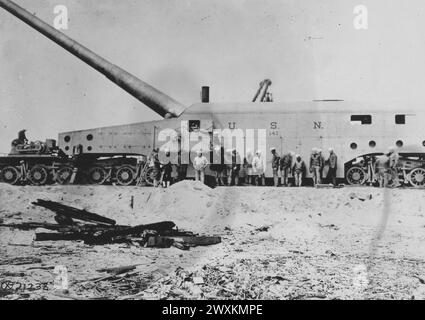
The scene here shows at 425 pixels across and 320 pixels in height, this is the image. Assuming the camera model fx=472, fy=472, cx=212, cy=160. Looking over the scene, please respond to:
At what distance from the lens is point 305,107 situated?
12.9 m

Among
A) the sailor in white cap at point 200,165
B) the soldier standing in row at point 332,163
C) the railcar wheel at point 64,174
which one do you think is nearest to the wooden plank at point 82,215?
the sailor in white cap at point 200,165

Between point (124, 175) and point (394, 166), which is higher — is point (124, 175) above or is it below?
below

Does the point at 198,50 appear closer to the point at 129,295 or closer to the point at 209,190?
the point at 209,190

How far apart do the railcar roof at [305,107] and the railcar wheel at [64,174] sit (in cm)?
365

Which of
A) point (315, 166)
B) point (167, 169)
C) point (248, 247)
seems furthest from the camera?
point (167, 169)

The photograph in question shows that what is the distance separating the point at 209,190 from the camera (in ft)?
36.1

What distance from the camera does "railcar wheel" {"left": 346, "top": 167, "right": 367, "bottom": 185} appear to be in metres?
12.4

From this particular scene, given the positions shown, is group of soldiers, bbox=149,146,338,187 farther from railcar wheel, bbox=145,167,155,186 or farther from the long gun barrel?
the long gun barrel

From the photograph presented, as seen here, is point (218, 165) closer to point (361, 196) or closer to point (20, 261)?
point (361, 196)

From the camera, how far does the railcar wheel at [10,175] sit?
1306 cm

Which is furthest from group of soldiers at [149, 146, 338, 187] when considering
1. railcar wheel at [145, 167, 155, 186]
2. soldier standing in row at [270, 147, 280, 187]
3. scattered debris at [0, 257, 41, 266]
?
scattered debris at [0, 257, 41, 266]

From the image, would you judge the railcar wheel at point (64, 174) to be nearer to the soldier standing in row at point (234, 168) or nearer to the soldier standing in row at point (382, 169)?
the soldier standing in row at point (234, 168)

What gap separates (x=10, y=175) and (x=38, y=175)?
0.77 metres

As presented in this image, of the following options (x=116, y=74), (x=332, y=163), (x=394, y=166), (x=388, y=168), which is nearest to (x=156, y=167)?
(x=116, y=74)
